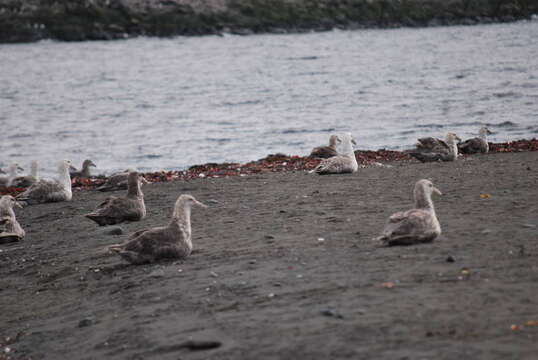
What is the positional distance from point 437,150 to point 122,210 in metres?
9.72

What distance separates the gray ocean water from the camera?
3397 centimetres

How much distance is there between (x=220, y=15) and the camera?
15212 cm

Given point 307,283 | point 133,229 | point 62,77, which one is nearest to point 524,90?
point 133,229

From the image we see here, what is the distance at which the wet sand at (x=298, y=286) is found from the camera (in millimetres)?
7789

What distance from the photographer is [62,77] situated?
267 feet

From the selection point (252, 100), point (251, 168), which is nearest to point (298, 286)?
point (251, 168)

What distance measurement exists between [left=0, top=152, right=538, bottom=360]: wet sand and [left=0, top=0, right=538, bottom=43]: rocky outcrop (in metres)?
132

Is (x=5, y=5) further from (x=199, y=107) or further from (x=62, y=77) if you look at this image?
(x=199, y=107)

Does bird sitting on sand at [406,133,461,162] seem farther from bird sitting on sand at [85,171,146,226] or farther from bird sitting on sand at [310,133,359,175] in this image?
bird sitting on sand at [85,171,146,226]

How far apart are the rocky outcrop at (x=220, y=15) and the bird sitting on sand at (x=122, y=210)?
130 m

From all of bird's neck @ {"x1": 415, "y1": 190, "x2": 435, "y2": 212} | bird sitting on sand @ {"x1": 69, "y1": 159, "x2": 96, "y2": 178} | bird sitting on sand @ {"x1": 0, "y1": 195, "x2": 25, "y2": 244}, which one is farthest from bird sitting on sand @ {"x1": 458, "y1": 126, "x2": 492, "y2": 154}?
bird sitting on sand @ {"x1": 0, "y1": 195, "x2": 25, "y2": 244}

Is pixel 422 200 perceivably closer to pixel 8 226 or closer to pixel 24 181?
pixel 8 226

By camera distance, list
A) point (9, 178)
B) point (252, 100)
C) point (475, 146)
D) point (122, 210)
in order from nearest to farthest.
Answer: point (122, 210)
point (475, 146)
point (9, 178)
point (252, 100)

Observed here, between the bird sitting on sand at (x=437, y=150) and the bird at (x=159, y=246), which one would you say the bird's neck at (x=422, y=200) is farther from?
the bird sitting on sand at (x=437, y=150)
